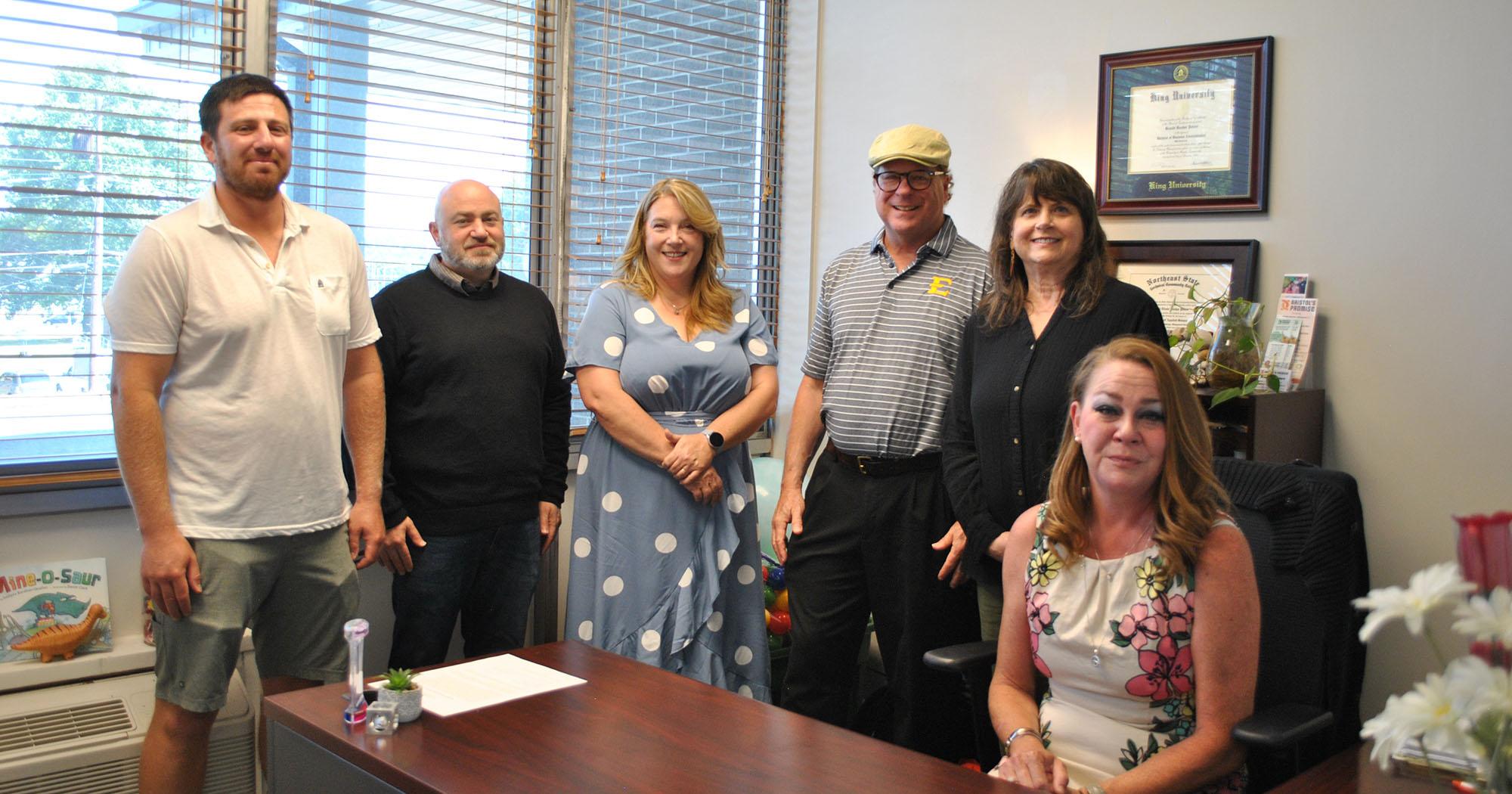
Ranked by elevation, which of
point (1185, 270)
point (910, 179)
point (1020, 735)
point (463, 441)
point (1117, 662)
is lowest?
point (1020, 735)

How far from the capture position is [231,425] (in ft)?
7.35

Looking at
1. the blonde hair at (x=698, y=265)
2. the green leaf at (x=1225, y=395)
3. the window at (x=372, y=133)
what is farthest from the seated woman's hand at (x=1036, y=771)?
the window at (x=372, y=133)

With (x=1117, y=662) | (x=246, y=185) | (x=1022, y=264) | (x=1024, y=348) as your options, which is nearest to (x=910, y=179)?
(x=1022, y=264)

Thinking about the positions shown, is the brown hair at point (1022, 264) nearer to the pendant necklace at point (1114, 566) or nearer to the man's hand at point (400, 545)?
the pendant necklace at point (1114, 566)

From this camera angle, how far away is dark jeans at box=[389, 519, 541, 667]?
8.86ft

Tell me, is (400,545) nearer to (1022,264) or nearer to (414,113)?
(414,113)

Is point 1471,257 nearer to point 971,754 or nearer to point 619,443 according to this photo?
point 971,754

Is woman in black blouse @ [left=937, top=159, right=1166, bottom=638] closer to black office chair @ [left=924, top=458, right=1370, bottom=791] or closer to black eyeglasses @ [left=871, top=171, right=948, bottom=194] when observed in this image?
black eyeglasses @ [left=871, top=171, right=948, bottom=194]

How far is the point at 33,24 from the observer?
2.67 m

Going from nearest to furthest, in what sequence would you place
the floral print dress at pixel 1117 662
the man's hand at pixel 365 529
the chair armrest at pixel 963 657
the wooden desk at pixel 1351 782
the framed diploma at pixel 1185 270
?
the wooden desk at pixel 1351 782 < the floral print dress at pixel 1117 662 < the chair armrest at pixel 963 657 < the man's hand at pixel 365 529 < the framed diploma at pixel 1185 270

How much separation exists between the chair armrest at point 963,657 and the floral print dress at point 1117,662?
16cm

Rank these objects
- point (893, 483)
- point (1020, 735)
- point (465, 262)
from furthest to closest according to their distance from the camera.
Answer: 1. point (465, 262)
2. point (893, 483)
3. point (1020, 735)

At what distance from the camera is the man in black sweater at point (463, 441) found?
8.73ft

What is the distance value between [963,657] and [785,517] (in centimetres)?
86
